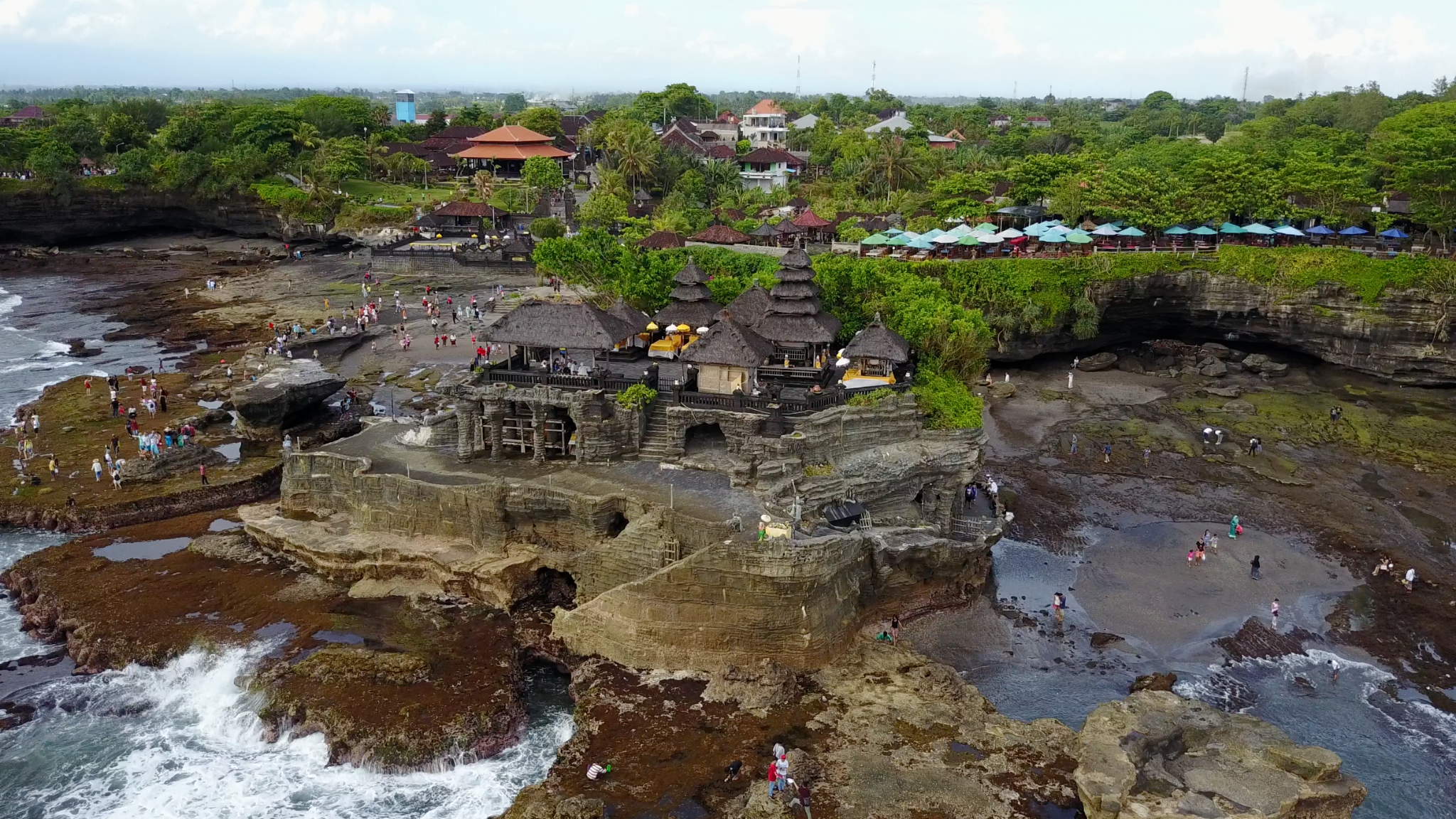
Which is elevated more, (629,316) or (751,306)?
(751,306)

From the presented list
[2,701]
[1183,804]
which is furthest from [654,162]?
[1183,804]

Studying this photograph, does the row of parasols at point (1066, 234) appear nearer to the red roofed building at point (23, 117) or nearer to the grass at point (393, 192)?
the grass at point (393, 192)

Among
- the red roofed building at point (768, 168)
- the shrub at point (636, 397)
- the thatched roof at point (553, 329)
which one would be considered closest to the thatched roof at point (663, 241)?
the thatched roof at point (553, 329)

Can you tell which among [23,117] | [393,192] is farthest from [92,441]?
[23,117]

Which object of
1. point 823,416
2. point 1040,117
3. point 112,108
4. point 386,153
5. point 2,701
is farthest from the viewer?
point 1040,117

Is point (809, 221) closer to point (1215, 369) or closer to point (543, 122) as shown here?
point (1215, 369)

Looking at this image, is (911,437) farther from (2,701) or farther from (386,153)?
(386,153)

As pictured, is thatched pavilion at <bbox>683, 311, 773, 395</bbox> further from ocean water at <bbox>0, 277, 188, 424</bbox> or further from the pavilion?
ocean water at <bbox>0, 277, 188, 424</bbox>
